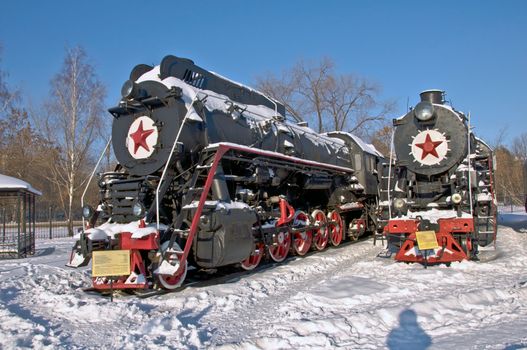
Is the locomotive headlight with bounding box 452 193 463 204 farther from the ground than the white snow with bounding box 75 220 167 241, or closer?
farther from the ground

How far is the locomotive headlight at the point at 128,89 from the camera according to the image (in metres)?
7.84

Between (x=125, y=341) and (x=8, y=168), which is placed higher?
(x=8, y=168)

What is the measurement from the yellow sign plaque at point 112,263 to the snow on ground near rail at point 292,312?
0.43 meters

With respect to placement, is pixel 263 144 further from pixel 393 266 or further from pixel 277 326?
pixel 277 326

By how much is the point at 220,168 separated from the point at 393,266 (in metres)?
4.03

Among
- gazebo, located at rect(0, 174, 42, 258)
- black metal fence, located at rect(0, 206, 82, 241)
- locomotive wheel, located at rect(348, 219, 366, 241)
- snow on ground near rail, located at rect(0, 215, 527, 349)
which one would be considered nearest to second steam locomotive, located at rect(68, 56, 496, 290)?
snow on ground near rail, located at rect(0, 215, 527, 349)

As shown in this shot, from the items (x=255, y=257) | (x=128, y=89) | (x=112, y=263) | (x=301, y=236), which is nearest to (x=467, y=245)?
(x=301, y=236)

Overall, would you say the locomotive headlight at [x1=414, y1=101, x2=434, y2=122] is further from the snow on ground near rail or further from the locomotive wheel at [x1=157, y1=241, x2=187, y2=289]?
the locomotive wheel at [x1=157, y1=241, x2=187, y2=289]

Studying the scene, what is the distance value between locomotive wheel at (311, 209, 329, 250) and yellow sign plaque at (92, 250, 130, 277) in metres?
6.10

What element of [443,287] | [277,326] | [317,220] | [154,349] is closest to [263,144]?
[317,220]

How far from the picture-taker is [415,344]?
4.28 metres

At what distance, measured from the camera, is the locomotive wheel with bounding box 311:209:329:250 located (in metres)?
11.7

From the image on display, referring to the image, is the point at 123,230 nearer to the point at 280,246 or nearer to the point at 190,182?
the point at 190,182

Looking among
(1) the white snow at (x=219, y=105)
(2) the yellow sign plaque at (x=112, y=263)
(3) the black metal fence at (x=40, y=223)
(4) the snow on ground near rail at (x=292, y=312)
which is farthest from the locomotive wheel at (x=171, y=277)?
(3) the black metal fence at (x=40, y=223)
